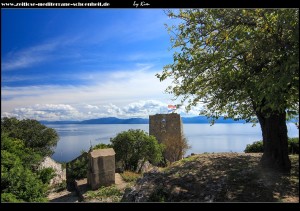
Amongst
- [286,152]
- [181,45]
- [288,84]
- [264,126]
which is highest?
[181,45]

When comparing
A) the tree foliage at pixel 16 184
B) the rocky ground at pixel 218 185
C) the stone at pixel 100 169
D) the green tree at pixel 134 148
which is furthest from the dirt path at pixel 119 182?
the tree foliage at pixel 16 184

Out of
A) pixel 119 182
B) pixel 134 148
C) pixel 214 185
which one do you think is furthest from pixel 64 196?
pixel 214 185

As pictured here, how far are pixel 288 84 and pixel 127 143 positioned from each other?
7888 mm

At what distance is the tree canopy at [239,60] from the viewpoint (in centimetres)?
772

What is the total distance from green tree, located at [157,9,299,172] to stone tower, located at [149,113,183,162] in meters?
2.60

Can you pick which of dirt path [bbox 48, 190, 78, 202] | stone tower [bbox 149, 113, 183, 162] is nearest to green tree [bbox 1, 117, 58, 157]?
dirt path [bbox 48, 190, 78, 202]

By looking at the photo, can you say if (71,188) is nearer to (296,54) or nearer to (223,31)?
(223,31)

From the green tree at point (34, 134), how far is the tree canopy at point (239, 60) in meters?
5.54

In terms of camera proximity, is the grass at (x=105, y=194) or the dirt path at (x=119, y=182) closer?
the grass at (x=105, y=194)

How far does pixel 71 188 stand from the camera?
41.4ft

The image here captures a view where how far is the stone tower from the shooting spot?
13.9 m

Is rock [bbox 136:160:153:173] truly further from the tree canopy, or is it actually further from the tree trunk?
the tree trunk

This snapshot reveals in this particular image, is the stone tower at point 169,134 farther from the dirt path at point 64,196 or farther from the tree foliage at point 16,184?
the tree foliage at point 16,184
